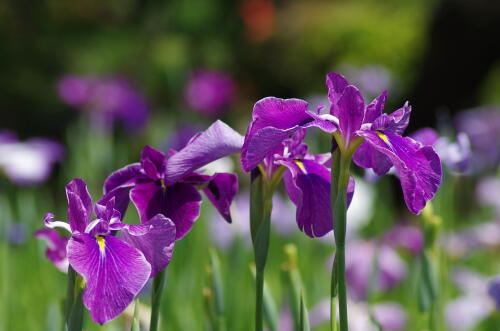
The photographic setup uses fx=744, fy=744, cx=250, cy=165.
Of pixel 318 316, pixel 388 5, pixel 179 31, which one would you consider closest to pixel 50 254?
pixel 318 316

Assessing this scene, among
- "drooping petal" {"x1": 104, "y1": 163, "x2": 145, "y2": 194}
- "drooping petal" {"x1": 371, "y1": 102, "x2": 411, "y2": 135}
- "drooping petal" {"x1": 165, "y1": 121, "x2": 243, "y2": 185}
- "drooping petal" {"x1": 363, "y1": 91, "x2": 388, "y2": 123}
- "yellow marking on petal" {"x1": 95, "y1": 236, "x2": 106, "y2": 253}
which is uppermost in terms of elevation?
"drooping petal" {"x1": 363, "y1": 91, "x2": 388, "y2": 123}

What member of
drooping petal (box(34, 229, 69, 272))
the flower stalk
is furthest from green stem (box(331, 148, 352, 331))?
drooping petal (box(34, 229, 69, 272))

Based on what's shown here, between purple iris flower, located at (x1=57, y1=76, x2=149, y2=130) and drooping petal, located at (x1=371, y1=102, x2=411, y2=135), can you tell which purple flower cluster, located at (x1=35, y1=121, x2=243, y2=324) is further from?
purple iris flower, located at (x1=57, y1=76, x2=149, y2=130)

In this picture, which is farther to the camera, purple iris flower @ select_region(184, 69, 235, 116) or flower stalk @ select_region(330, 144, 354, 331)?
purple iris flower @ select_region(184, 69, 235, 116)

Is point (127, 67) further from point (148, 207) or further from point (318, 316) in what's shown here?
point (148, 207)

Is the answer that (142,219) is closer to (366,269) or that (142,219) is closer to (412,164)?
(412,164)

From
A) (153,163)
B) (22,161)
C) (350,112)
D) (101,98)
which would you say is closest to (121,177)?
(153,163)

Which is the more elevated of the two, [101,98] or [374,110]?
[101,98]
